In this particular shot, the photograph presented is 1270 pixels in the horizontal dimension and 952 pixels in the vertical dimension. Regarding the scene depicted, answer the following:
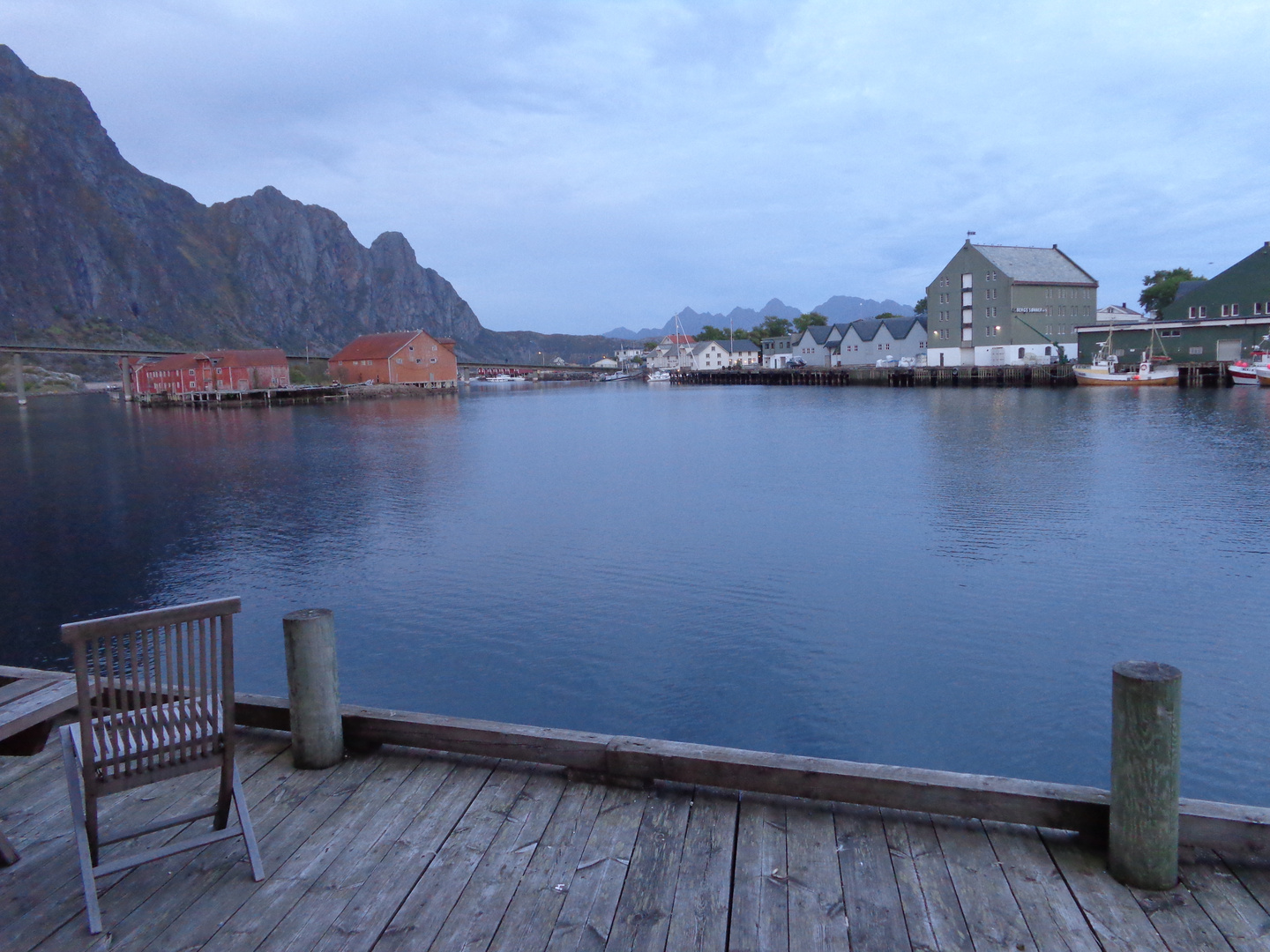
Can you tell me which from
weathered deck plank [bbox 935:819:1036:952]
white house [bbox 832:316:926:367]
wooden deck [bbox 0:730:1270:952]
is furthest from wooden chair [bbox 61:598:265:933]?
white house [bbox 832:316:926:367]

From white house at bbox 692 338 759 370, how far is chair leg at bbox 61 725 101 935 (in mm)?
161165

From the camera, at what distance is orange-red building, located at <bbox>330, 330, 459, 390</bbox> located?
113 m

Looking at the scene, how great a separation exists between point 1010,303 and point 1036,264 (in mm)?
6927

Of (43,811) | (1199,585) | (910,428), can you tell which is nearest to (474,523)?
(1199,585)

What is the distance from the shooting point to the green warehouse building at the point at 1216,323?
2579 inches

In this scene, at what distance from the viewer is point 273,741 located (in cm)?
523

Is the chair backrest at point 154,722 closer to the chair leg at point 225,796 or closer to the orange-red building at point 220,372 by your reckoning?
the chair leg at point 225,796

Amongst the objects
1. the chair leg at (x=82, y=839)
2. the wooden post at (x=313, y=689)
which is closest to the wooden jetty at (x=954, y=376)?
the wooden post at (x=313, y=689)

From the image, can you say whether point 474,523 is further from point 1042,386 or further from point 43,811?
point 1042,386

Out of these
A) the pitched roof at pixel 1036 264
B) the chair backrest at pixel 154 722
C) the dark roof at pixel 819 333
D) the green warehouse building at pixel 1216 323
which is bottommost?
the chair backrest at pixel 154 722

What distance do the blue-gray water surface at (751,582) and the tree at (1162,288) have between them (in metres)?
85.1

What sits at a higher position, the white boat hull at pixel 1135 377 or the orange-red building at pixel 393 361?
the orange-red building at pixel 393 361

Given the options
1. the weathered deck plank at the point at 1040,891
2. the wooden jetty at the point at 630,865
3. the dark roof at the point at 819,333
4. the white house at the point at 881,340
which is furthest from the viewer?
the dark roof at the point at 819,333

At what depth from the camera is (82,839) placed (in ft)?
11.6
